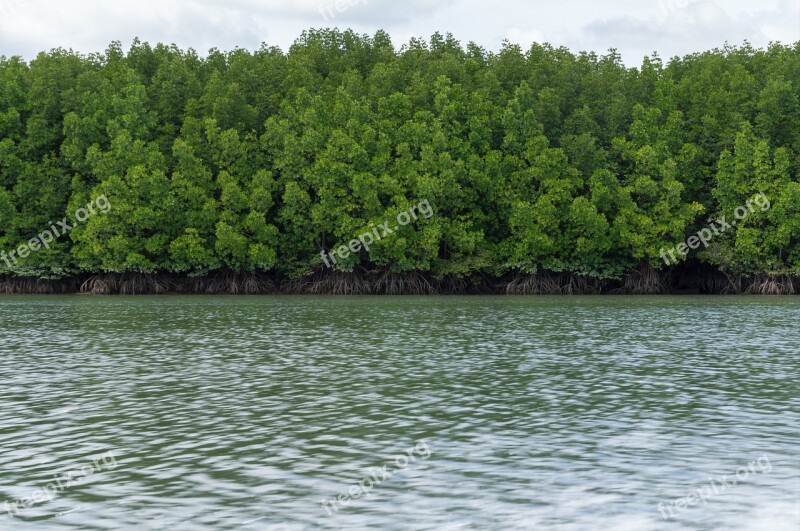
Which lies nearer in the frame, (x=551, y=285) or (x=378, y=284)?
(x=378, y=284)

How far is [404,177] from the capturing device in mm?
81062

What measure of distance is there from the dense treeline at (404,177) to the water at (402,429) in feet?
133

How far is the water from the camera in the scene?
13.2m

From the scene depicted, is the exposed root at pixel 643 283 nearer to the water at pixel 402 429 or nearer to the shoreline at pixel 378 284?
the shoreline at pixel 378 284

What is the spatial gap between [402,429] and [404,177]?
63459 mm

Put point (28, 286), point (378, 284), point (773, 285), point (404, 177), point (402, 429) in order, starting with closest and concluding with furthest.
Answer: point (402, 429) → point (773, 285) → point (378, 284) → point (28, 286) → point (404, 177)

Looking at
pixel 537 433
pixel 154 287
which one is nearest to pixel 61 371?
pixel 537 433

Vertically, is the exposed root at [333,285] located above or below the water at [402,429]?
above

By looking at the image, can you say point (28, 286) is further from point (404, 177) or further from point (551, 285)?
point (551, 285)

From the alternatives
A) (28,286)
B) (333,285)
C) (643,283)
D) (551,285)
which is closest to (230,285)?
(333,285)

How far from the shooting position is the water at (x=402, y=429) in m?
13.2

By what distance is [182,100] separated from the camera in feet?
295

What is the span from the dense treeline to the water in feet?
133

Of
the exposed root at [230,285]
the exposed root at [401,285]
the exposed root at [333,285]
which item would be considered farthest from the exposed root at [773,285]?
the exposed root at [230,285]
